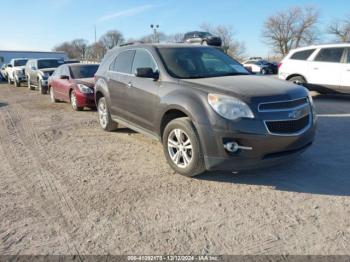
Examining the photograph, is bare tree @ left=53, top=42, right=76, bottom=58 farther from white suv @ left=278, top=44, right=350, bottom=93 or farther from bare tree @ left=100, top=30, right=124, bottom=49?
white suv @ left=278, top=44, right=350, bottom=93

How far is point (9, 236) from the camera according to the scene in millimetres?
3146

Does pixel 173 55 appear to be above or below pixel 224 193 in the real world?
above

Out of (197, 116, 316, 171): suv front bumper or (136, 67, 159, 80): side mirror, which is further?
(136, 67, 159, 80): side mirror

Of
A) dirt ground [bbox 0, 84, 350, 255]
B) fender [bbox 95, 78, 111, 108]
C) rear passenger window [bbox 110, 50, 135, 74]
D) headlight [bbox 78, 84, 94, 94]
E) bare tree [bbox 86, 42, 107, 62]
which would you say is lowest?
dirt ground [bbox 0, 84, 350, 255]

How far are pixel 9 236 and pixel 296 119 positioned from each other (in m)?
3.42

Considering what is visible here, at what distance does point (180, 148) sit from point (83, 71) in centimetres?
730

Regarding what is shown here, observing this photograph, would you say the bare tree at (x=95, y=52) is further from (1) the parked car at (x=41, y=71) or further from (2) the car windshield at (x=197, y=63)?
(2) the car windshield at (x=197, y=63)

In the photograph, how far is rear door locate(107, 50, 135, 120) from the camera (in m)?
5.88

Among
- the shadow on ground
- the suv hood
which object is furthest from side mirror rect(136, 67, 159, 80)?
the shadow on ground

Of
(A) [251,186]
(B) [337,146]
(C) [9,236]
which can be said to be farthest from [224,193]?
(B) [337,146]

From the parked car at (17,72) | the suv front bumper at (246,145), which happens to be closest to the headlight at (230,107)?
the suv front bumper at (246,145)

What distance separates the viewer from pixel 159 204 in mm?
3738

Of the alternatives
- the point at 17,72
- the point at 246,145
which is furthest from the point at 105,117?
the point at 17,72

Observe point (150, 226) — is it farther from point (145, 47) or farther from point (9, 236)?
point (145, 47)
